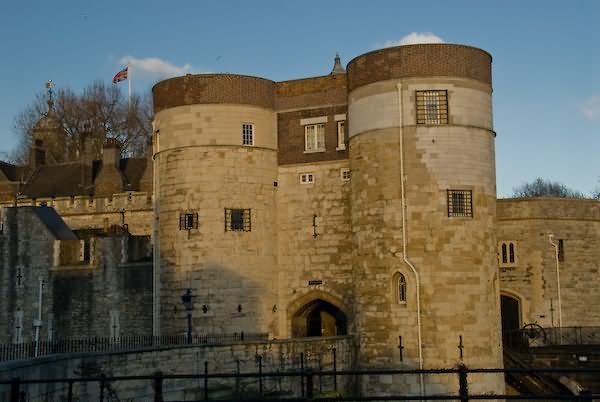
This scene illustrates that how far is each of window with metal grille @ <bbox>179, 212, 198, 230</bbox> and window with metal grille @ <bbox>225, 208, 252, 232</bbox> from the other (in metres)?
1.14

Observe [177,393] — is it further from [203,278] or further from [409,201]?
[409,201]

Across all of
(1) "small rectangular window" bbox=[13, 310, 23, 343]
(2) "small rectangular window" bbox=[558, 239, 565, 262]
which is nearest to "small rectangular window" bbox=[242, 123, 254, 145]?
(1) "small rectangular window" bbox=[13, 310, 23, 343]

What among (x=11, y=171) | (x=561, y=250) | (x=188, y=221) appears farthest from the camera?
(x=11, y=171)

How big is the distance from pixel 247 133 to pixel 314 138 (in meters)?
2.60

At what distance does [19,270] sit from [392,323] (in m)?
18.0

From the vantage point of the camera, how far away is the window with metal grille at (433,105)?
88.9ft

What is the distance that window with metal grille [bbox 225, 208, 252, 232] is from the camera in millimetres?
29359

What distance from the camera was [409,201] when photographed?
26.6m

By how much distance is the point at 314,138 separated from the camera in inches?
1213

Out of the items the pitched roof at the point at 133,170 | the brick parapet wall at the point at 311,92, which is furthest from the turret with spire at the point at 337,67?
the pitched roof at the point at 133,170

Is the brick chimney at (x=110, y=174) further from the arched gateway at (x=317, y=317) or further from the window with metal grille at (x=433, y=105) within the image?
the window with metal grille at (x=433, y=105)

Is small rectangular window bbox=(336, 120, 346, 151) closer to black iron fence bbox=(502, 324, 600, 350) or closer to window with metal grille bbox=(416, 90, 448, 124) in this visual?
window with metal grille bbox=(416, 90, 448, 124)

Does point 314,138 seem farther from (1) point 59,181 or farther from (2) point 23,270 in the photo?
(1) point 59,181

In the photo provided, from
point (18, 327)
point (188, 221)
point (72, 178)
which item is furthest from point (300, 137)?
point (72, 178)
